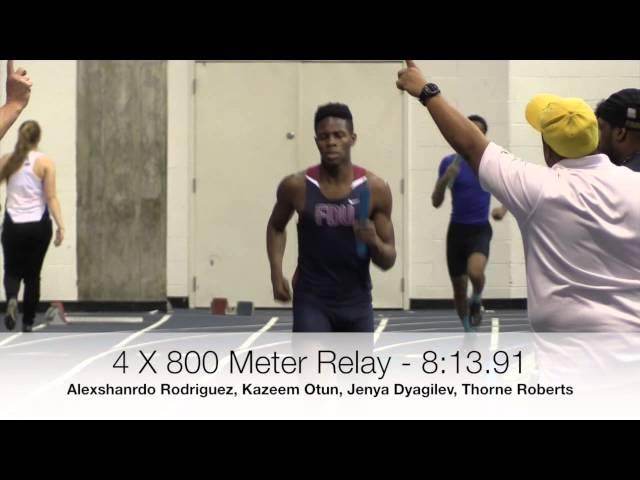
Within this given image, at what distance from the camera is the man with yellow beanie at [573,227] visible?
14.0 ft

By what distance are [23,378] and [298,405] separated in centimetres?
389

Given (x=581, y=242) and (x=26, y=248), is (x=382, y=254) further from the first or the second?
(x=26, y=248)

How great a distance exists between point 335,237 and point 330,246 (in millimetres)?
49

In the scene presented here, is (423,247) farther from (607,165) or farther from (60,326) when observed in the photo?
(607,165)

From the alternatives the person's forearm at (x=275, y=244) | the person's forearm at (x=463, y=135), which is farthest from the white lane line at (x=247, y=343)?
the person's forearm at (x=463, y=135)

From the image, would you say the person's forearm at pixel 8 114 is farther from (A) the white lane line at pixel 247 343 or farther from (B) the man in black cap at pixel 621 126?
(A) the white lane line at pixel 247 343

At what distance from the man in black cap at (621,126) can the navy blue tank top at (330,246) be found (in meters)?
1.94

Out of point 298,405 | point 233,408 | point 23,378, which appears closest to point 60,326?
point 23,378

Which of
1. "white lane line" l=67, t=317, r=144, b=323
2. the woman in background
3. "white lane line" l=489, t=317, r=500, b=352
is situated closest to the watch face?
"white lane line" l=489, t=317, r=500, b=352

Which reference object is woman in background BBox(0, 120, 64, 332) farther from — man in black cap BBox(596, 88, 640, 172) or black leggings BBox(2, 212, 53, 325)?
man in black cap BBox(596, 88, 640, 172)

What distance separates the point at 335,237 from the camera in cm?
655

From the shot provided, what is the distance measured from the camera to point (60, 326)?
1368 centimetres

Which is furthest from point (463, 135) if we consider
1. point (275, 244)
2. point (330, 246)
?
point (275, 244)

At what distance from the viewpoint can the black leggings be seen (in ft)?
39.5
